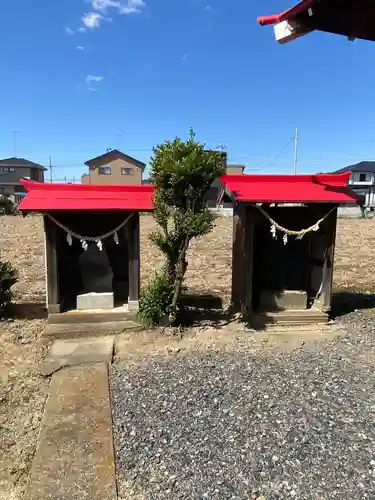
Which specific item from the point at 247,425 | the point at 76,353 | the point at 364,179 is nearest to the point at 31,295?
the point at 76,353

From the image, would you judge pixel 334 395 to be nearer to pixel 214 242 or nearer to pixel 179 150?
pixel 179 150

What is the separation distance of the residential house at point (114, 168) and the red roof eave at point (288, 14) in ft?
161

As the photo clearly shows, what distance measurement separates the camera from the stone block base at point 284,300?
20.6 feet

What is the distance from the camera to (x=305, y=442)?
2.97m

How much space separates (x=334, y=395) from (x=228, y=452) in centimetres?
137

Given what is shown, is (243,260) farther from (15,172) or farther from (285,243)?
Result: (15,172)

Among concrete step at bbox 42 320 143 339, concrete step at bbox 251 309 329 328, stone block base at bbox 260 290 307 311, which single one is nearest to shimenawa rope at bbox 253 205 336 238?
stone block base at bbox 260 290 307 311

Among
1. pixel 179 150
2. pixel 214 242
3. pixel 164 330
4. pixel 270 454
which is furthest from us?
pixel 214 242

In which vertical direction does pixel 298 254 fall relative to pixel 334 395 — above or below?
above

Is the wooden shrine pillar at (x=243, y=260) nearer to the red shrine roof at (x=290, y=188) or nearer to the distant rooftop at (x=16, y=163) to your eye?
the red shrine roof at (x=290, y=188)

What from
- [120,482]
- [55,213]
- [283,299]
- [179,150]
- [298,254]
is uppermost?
[179,150]

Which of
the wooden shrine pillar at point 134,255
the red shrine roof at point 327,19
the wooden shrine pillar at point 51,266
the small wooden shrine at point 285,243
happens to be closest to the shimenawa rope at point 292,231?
the small wooden shrine at point 285,243

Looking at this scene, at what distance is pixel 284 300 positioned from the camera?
20.6 ft

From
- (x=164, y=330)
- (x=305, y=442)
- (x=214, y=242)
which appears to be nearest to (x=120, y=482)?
(x=305, y=442)
